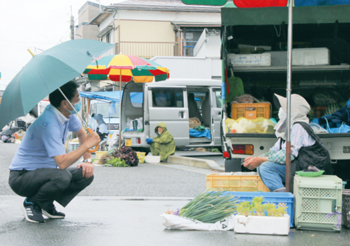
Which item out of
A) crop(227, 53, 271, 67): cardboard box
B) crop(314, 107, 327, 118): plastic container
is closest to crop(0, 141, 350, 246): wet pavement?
crop(227, 53, 271, 67): cardboard box

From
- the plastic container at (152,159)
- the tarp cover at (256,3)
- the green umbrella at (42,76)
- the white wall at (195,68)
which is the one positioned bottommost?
the plastic container at (152,159)

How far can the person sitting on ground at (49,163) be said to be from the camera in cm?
394

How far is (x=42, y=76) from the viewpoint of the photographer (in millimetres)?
3682

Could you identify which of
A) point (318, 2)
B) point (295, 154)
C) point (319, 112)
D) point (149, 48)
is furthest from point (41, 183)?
point (149, 48)

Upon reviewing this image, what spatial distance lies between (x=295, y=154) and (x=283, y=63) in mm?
2798

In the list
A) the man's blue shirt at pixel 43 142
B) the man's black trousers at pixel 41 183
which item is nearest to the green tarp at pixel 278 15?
the man's blue shirt at pixel 43 142

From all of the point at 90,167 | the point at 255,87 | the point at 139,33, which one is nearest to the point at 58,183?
the point at 90,167

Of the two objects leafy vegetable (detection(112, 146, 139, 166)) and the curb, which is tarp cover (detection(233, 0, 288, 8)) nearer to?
the curb

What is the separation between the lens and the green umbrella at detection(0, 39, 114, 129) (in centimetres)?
356

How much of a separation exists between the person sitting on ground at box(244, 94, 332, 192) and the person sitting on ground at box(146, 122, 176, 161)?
6.58m

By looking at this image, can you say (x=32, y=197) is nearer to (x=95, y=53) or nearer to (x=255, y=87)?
(x=95, y=53)

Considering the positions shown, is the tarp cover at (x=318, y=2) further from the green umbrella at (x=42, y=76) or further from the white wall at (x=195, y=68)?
the white wall at (x=195, y=68)

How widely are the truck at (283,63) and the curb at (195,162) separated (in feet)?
8.24

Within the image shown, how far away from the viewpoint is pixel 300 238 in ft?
12.4
